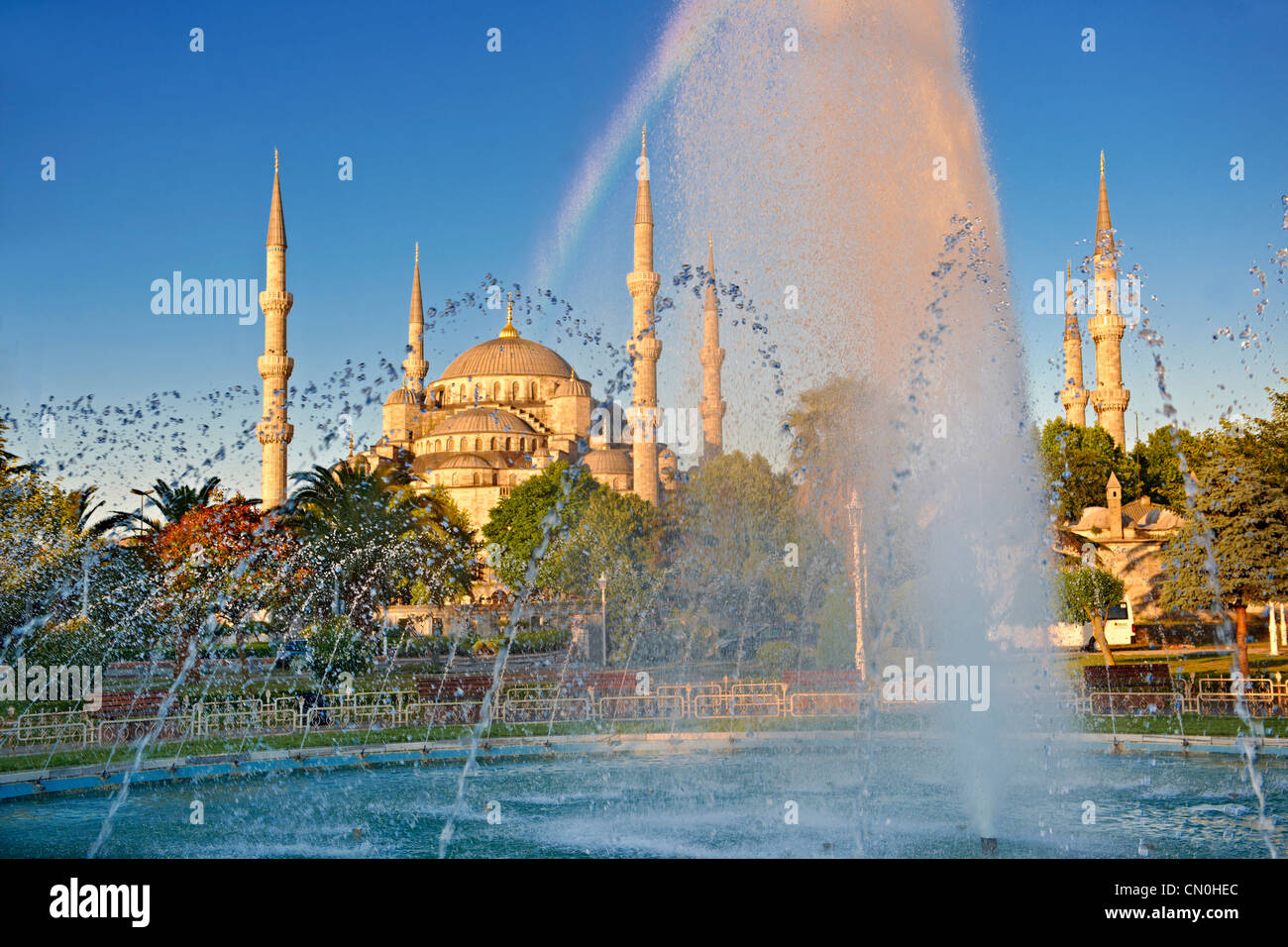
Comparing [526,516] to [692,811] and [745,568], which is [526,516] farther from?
[692,811]

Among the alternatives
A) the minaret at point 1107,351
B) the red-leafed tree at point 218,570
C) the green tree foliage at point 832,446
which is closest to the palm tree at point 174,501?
the red-leafed tree at point 218,570

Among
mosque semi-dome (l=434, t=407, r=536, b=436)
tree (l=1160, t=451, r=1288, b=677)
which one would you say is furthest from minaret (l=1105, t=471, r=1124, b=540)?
mosque semi-dome (l=434, t=407, r=536, b=436)

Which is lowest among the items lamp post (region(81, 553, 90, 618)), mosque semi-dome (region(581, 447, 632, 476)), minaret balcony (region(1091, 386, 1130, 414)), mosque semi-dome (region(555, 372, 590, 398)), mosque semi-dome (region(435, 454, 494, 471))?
lamp post (region(81, 553, 90, 618))

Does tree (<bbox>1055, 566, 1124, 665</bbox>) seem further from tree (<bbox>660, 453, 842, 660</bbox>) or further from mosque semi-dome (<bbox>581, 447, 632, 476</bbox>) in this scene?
mosque semi-dome (<bbox>581, 447, 632, 476</bbox>)

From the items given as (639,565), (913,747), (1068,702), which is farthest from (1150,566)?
(913,747)

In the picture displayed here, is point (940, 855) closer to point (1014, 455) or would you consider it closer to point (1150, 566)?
point (1014, 455)

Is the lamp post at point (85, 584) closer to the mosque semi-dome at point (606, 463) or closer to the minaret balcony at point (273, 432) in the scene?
the minaret balcony at point (273, 432)

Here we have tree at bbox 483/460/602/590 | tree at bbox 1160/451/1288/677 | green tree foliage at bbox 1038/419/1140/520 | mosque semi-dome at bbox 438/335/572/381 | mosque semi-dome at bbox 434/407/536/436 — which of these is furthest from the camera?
mosque semi-dome at bbox 438/335/572/381
